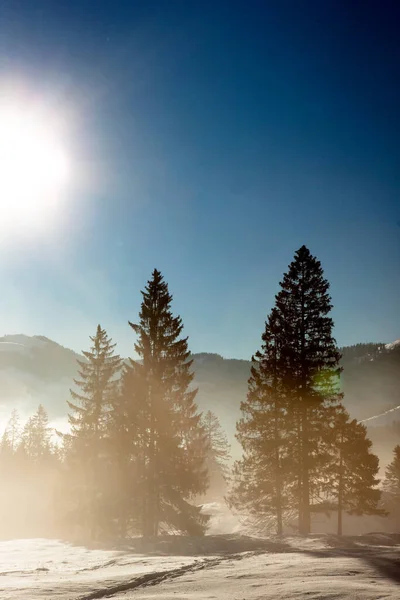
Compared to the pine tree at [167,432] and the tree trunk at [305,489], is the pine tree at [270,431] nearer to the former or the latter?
the tree trunk at [305,489]

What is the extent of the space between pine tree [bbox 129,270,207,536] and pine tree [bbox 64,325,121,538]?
211 inches

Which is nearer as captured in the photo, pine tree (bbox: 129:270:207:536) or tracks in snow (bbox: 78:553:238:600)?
tracks in snow (bbox: 78:553:238:600)

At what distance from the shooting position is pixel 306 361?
79.8 feet

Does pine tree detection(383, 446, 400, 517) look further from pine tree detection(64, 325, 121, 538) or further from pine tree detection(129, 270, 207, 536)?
pine tree detection(64, 325, 121, 538)

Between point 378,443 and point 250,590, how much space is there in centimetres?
12874

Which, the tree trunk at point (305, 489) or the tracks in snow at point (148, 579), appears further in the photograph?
the tree trunk at point (305, 489)

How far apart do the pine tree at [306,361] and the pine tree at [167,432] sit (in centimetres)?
Result: 612

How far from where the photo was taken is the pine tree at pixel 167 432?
2428 cm

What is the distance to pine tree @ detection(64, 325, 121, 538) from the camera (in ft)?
99.0

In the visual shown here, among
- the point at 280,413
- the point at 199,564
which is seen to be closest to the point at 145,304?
the point at 280,413

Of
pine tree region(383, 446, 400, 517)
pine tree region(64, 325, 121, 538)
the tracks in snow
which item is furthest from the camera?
pine tree region(383, 446, 400, 517)

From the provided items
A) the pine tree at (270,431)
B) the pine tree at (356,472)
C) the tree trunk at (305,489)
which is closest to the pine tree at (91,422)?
the pine tree at (270,431)

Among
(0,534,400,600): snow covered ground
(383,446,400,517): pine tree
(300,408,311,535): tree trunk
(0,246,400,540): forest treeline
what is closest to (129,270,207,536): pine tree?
(0,246,400,540): forest treeline

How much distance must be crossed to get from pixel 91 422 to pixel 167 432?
9.71 meters
